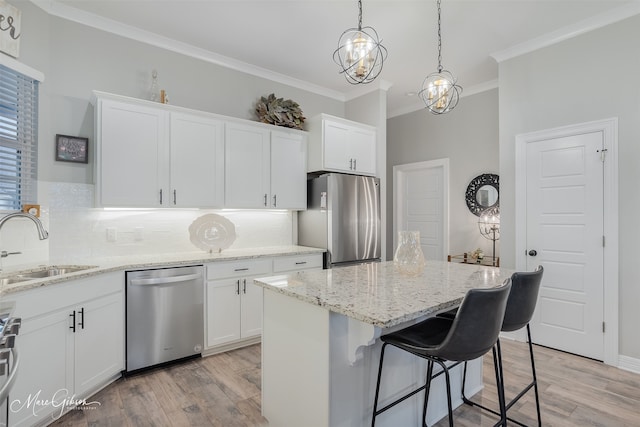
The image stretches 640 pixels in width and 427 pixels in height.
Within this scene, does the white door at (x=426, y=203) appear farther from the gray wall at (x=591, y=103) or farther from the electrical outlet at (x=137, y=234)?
the electrical outlet at (x=137, y=234)

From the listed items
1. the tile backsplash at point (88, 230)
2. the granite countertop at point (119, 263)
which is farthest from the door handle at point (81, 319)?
the tile backsplash at point (88, 230)

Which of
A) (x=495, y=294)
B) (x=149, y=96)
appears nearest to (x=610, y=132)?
(x=495, y=294)

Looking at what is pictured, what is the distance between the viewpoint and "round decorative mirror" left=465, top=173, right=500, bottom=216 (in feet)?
13.9

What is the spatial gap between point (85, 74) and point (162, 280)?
1965 millimetres

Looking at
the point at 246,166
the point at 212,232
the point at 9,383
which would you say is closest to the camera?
the point at 9,383

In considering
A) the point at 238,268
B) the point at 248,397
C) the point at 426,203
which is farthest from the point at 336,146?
the point at 248,397

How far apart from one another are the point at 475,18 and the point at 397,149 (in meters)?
2.72

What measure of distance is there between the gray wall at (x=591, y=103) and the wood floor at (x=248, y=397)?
2.03ft

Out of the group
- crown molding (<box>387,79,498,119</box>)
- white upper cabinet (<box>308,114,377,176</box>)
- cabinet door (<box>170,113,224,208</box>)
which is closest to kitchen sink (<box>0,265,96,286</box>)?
cabinet door (<box>170,113,224,208</box>)

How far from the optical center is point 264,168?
3656mm

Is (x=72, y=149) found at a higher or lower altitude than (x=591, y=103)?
lower

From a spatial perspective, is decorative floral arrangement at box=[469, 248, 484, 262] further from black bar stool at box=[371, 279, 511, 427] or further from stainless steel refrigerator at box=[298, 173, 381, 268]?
black bar stool at box=[371, 279, 511, 427]

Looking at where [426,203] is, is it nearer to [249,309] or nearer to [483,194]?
[483,194]

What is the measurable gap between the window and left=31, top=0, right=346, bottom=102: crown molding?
2.27 ft
